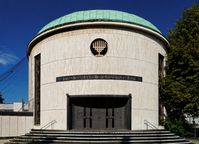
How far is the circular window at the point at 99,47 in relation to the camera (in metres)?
25.5

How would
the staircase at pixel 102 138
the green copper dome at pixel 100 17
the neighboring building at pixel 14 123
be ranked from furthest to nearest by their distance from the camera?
the neighboring building at pixel 14 123
the green copper dome at pixel 100 17
the staircase at pixel 102 138

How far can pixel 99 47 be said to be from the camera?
83.5ft

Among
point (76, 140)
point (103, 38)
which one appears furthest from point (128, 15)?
point (76, 140)

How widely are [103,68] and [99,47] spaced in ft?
5.63

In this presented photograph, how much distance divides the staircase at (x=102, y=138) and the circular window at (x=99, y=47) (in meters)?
6.52

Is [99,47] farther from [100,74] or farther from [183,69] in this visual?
[183,69]

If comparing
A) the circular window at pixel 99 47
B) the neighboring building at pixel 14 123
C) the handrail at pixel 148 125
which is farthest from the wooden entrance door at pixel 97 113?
the neighboring building at pixel 14 123

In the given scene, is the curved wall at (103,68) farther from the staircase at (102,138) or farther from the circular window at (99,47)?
the staircase at (102,138)

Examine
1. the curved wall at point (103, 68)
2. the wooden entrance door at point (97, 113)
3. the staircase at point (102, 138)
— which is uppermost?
the curved wall at point (103, 68)

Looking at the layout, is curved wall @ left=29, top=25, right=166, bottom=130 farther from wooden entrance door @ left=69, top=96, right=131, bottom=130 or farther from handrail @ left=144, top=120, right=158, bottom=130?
wooden entrance door @ left=69, top=96, right=131, bottom=130

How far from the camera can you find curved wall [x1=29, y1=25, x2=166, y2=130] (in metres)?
25.2

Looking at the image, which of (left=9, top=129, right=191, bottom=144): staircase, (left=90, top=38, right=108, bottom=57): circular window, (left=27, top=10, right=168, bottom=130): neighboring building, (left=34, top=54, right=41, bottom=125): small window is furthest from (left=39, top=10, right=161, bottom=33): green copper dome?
(left=9, top=129, right=191, bottom=144): staircase

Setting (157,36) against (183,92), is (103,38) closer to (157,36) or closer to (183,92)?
(157,36)

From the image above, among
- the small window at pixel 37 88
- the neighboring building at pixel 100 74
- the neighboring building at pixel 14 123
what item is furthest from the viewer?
the small window at pixel 37 88
